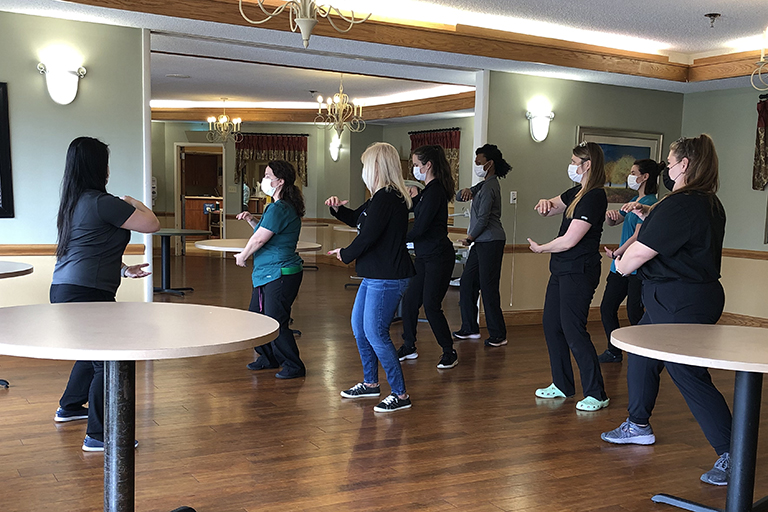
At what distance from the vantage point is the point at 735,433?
98.1 inches

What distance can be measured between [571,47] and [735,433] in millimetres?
4503

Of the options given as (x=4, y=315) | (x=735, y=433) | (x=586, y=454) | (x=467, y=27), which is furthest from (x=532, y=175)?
(x=4, y=315)

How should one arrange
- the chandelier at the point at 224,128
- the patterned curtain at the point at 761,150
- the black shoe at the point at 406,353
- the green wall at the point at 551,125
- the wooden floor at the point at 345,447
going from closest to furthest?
the wooden floor at the point at 345,447
the black shoe at the point at 406,353
the green wall at the point at 551,125
the patterned curtain at the point at 761,150
the chandelier at the point at 224,128

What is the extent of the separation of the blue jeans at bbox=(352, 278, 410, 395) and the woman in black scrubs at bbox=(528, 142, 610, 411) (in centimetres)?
82

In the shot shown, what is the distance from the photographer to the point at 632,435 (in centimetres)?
356

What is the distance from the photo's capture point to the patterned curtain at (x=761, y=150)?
695 centimetres

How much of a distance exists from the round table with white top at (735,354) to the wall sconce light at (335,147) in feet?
31.9

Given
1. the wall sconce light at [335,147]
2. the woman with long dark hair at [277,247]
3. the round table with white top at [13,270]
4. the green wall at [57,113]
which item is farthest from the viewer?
the wall sconce light at [335,147]

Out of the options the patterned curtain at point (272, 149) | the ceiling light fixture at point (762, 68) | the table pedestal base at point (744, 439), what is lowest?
the table pedestal base at point (744, 439)

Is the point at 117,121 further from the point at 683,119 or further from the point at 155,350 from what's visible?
the point at 683,119

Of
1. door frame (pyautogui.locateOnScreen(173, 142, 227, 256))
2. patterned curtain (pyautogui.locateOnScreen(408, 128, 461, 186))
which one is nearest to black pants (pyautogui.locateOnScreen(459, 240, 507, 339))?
patterned curtain (pyautogui.locateOnScreen(408, 128, 461, 186))

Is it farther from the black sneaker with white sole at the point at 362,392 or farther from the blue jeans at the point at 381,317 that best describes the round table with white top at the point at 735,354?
the black sneaker with white sole at the point at 362,392

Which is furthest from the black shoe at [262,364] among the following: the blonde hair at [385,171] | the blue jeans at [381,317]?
the blonde hair at [385,171]

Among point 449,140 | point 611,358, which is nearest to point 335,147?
point 449,140
